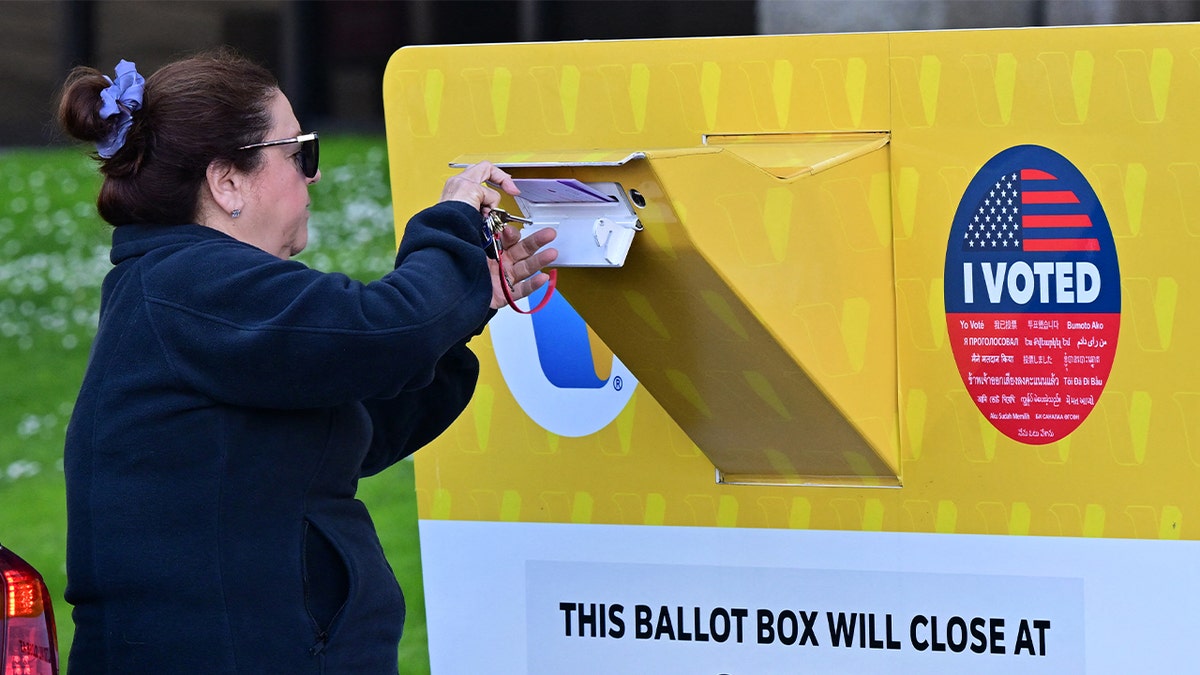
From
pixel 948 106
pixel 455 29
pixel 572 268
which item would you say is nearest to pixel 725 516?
pixel 572 268

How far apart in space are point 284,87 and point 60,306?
200 cm

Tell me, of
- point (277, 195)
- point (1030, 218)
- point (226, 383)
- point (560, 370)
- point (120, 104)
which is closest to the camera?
point (226, 383)

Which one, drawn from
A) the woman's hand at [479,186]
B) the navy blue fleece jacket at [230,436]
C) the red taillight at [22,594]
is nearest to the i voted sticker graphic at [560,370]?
the woman's hand at [479,186]

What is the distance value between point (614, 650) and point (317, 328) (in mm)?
1146

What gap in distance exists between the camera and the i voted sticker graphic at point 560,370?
2.81 meters

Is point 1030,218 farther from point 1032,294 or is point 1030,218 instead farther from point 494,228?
point 494,228

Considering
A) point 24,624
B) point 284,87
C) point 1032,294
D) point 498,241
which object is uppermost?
point 284,87

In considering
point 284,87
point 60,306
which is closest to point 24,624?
point 60,306

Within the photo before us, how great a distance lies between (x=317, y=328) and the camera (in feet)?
6.40

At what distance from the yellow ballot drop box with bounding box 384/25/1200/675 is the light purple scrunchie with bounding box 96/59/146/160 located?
22.2 inches

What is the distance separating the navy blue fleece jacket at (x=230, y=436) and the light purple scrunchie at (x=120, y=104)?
13 cm

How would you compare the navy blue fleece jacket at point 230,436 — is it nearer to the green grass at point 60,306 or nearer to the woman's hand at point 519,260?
the woman's hand at point 519,260

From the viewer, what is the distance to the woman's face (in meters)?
2.17

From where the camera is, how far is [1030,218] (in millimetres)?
2467
